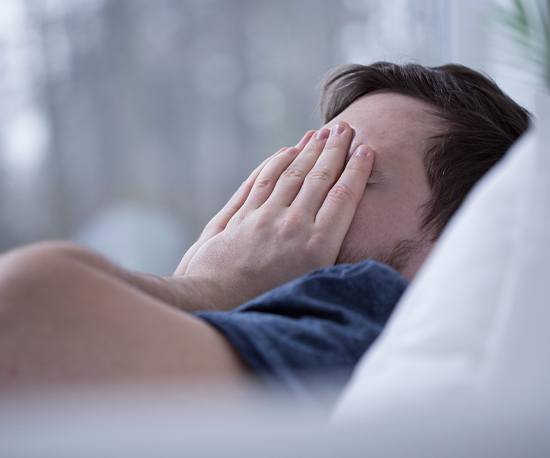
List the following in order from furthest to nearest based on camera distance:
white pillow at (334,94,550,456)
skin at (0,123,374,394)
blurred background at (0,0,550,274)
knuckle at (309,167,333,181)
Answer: blurred background at (0,0,550,274) < knuckle at (309,167,333,181) < skin at (0,123,374,394) < white pillow at (334,94,550,456)

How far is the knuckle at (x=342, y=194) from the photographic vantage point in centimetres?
107

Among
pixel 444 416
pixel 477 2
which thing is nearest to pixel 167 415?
pixel 444 416

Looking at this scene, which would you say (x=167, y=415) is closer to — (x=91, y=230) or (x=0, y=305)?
(x=0, y=305)

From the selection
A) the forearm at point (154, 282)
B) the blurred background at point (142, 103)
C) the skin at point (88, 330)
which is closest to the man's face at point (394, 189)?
the forearm at point (154, 282)

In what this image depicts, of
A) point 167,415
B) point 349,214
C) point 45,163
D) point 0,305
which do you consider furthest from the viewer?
point 45,163

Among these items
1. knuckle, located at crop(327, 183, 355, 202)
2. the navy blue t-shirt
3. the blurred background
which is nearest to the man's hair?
knuckle, located at crop(327, 183, 355, 202)

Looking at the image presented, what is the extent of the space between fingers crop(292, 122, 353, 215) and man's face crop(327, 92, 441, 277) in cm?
2

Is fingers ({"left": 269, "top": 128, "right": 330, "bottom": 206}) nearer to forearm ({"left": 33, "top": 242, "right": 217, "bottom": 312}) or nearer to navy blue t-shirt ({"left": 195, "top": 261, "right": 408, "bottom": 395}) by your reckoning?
forearm ({"left": 33, "top": 242, "right": 217, "bottom": 312})

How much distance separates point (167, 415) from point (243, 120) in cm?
284

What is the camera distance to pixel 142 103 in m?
3.08

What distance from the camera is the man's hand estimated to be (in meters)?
1.00

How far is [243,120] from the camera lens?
3.14m

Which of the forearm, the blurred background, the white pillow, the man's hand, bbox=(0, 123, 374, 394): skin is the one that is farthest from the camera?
the blurred background

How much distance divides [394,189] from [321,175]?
0.12 metres
